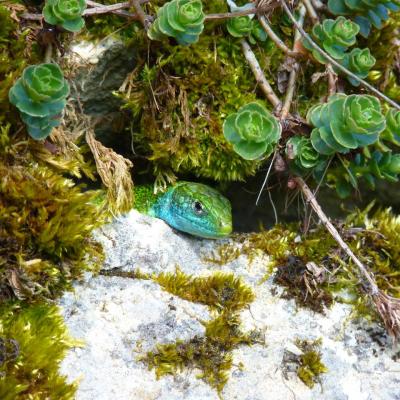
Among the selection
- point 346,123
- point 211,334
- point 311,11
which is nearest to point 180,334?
point 211,334

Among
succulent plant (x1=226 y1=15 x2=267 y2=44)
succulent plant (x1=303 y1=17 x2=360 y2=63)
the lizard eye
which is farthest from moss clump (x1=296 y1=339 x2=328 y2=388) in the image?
succulent plant (x1=226 y1=15 x2=267 y2=44)

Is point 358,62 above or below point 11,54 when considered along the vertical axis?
below

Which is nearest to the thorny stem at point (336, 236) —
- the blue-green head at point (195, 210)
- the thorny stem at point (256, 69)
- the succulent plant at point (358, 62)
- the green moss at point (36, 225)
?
the blue-green head at point (195, 210)

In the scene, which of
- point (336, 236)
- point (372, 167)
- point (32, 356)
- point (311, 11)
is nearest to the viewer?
point (32, 356)

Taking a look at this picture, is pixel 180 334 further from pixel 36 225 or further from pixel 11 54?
pixel 11 54

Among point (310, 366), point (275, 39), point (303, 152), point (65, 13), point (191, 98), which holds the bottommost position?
point (310, 366)

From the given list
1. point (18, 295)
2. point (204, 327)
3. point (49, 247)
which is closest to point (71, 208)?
point (49, 247)

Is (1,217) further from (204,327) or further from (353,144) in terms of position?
(353,144)
